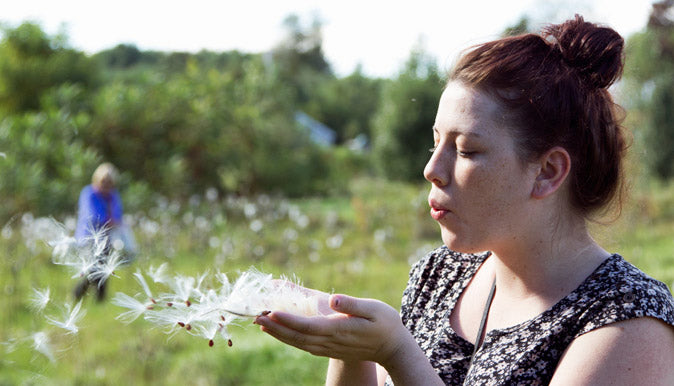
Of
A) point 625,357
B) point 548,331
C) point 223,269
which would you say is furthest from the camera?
point 223,269

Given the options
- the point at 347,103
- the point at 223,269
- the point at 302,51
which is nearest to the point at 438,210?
the point at 223,269

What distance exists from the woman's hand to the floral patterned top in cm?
20

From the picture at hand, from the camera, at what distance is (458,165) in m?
1.66

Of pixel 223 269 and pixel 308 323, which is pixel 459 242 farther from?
pixel 223 269

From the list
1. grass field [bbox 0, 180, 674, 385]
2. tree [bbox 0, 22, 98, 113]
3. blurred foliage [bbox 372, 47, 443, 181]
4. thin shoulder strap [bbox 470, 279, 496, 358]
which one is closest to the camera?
thin shoulder strap [bbox 470, 279, 496, 358]

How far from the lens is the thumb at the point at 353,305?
1508 millimetres

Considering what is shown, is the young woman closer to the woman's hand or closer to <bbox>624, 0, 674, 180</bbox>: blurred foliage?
the woman's hand

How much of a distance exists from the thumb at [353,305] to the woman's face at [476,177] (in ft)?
0.90

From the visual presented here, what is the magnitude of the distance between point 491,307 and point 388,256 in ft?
27.4

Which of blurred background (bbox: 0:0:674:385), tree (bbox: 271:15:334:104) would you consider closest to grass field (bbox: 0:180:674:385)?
blurred background (bbox: 0:0:674:385)

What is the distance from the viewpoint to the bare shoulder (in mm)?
1456

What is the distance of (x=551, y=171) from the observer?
1680 mm

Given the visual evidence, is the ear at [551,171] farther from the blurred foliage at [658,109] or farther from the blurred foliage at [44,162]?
the blurred foliage at [658,109]

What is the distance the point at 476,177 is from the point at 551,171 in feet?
0.64
